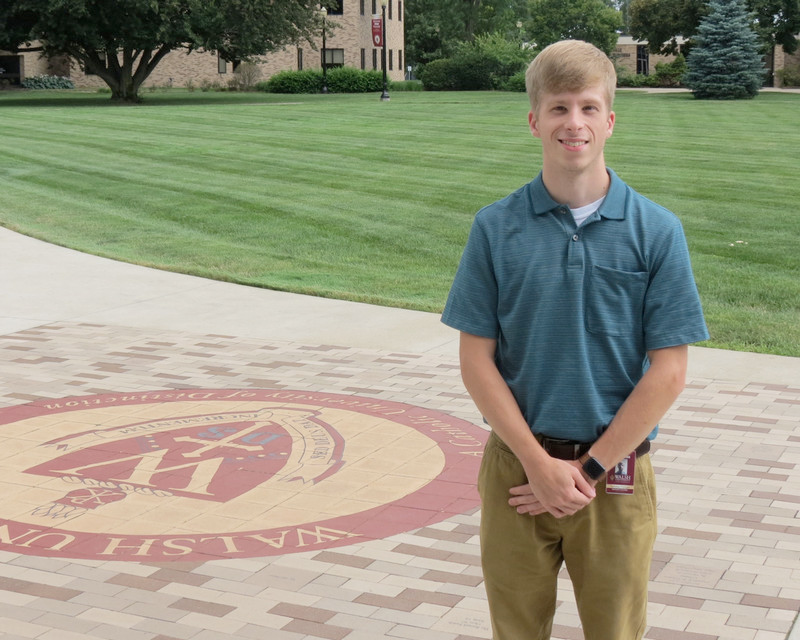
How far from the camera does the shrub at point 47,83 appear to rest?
6481 cm

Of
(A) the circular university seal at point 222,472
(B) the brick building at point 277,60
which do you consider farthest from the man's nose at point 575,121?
(B) the brick building at point 277,60

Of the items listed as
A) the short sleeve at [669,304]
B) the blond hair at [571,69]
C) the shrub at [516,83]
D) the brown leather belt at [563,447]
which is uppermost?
the shrub at [516,83]

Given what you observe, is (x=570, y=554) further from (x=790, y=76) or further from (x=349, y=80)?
(x=790, y=76)

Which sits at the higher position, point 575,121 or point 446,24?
point 446,24

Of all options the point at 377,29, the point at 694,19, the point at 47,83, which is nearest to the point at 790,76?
the point at 694,19

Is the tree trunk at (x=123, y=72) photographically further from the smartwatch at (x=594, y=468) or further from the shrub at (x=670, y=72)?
the smartwatch at (x=594, y=468)

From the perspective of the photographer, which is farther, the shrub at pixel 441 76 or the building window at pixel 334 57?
the building window at pixel 334 57

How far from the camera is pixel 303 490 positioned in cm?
564

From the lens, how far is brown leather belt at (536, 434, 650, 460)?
9.27ft

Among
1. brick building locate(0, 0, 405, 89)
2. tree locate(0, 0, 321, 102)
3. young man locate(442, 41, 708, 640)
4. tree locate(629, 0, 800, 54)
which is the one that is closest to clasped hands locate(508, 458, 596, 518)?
young man locate(442, 41, 708, 640)

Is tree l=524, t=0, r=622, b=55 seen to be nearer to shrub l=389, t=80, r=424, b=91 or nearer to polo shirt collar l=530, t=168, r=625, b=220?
shrub l=389, t=80, r=424, b=91

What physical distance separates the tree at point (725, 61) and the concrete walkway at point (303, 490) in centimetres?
3808

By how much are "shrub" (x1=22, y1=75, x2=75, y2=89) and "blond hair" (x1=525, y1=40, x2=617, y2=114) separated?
6646 centimetres

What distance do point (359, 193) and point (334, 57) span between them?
2004 inches
